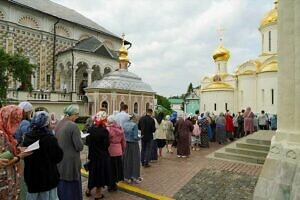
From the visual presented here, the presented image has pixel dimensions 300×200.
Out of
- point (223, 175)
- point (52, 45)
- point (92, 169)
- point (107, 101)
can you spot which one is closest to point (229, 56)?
point (107, 101)

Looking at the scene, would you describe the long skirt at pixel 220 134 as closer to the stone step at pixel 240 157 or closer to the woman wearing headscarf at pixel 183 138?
the stone step at pixel 240 157

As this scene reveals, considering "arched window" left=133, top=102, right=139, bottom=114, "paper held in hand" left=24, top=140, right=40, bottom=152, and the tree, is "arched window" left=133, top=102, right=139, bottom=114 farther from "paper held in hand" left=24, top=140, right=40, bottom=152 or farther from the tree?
"paper held in hand" left=24, top=140, right=40, bottom=152

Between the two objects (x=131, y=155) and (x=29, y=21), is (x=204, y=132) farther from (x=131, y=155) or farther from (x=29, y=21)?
(x=29, y=21)

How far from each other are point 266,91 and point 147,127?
78.7ft

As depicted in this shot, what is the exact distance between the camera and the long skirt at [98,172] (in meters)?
5.87

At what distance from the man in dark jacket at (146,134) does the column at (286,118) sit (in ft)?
13.3

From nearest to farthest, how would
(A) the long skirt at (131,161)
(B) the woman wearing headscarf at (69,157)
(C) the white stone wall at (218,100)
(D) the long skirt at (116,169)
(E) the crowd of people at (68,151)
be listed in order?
(E) the crowd of people at (68,151) < (B) the woman wearing headscarf at (69,157) < (D) the long skirt at (116,169) < (A) the long skirt at (131,161) < (C) the white stone wall at (218,100)

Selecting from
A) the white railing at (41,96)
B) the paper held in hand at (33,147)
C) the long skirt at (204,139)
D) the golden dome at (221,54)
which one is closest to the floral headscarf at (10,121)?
the paper held in hand at (33,147)

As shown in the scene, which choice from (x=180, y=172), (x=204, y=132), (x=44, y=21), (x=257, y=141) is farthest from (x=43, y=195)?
(x=44, y=21)

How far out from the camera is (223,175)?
774cm

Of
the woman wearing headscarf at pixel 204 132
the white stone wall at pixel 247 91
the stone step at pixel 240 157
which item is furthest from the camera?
the white stone wall at pixel 247 91

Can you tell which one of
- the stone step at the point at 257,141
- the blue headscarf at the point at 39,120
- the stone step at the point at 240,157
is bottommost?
the stone step at the point at 240,157

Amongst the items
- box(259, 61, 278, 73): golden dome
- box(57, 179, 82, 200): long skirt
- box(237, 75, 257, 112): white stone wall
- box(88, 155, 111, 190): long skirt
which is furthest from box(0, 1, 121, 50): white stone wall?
box(57, 179, 82, 200): long skirt

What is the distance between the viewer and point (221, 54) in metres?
38.3
